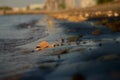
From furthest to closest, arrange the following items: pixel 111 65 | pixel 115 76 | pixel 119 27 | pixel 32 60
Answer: pixel 119 27 → pixel 32 60 → pixel 111 65 → pixel 115 76

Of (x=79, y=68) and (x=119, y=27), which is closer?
(x=79, y=68)

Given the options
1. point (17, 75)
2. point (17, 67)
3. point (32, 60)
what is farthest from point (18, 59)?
point (17, 75)

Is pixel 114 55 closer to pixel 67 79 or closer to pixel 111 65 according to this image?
pixel 111 65

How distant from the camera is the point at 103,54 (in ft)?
56.3

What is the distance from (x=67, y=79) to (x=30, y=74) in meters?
2.19

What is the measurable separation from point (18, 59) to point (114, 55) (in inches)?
255

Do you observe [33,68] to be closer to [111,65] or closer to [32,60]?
[32,60]

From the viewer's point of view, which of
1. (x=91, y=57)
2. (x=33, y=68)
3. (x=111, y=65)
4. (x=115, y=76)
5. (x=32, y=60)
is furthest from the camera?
(x=32, y=60)

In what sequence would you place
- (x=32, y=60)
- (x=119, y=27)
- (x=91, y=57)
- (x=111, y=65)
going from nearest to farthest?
(x=111, y=65) < (x=91, y=57) < (x=32, y=60) < (x=119, y=27)

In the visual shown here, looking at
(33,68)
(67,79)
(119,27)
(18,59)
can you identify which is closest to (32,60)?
(18,59)

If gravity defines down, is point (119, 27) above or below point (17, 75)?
below

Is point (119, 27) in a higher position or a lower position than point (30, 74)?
lower

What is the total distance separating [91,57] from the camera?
16.7m

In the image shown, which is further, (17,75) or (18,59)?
(18,59)
